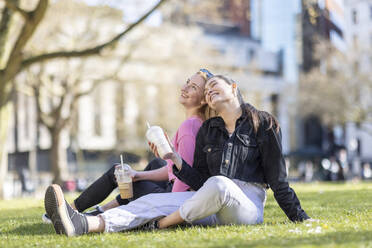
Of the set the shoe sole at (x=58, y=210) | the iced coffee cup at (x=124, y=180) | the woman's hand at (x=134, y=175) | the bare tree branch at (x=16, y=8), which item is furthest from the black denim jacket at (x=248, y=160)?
the bare tree branch at (x=16, y=8)

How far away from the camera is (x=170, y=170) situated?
17.1 feet

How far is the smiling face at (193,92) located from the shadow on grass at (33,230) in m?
1.71

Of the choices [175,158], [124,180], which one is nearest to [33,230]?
[124,180]

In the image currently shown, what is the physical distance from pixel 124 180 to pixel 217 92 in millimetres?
1147

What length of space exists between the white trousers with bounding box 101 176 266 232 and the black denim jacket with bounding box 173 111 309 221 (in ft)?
0.44

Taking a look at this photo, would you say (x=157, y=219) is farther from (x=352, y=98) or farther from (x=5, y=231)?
(x=352, y=98)

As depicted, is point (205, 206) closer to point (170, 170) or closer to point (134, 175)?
point (170, 170)

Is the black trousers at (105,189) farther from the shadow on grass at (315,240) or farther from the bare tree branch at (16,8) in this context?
the bare tree branch at (16,8)

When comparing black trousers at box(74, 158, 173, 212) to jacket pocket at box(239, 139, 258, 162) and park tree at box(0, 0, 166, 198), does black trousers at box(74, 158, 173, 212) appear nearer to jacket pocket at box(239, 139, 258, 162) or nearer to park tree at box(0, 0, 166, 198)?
jacket pocket at box(239, 139, 258, 162)

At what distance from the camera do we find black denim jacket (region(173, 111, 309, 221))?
4.71m

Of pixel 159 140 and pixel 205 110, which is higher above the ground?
pixel 205 110

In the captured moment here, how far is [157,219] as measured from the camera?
4859 mm

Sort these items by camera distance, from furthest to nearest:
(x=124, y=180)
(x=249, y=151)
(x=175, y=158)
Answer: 1. (x=124, y=180)
2. (x=249, y=151)
3. (x=175, y=158)

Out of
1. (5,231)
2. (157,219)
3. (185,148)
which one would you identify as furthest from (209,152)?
(5,231)
